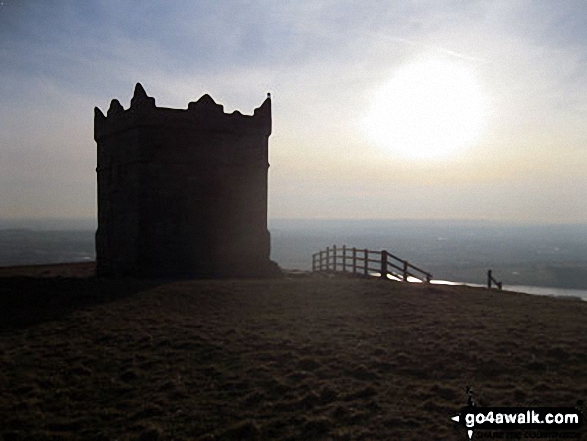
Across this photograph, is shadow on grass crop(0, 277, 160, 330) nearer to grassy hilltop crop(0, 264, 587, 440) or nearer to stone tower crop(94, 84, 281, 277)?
grassy hilltop crop(0, 264, 587, 440)

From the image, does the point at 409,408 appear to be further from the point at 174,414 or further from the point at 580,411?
the point at 174,414

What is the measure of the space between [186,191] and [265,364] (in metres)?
12.9

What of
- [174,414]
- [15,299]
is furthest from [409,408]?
[15,299]

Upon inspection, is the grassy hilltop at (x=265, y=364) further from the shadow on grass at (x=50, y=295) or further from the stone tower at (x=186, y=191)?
the stone tower at (x=186, y=191)

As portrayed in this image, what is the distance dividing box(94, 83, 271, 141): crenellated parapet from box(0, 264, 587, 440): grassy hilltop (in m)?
8.43

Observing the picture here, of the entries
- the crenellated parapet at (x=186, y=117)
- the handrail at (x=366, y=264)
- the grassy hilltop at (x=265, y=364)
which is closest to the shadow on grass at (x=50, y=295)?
the grassy hilltop at (x=265, y=364)

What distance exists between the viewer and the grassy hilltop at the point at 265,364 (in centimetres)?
667

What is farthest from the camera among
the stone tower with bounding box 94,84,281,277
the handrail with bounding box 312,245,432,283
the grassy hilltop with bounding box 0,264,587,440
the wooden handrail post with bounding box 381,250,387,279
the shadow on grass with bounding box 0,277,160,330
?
the handrail with bounding box 312,245,432,283

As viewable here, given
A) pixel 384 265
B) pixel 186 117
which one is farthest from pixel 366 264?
pixel 186 117

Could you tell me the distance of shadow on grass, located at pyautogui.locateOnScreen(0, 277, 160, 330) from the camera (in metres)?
11.6

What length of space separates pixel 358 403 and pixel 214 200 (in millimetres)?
14823

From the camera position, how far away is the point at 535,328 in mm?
11328

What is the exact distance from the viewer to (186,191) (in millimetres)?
20406

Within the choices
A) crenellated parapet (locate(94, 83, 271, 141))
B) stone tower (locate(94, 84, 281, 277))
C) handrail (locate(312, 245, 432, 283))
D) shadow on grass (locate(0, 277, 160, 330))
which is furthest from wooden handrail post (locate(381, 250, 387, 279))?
shadow on grass (locate(0, 277, 160, 330))
